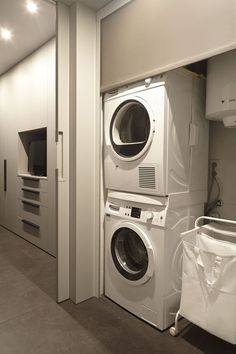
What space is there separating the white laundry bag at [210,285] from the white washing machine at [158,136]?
0.45 meters

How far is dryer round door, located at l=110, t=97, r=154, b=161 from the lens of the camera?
1854mm

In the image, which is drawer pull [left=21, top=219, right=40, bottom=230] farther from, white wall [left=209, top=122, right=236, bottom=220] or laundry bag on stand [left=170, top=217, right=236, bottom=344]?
white wall [left=209, top=122, right=236, bottom=220]

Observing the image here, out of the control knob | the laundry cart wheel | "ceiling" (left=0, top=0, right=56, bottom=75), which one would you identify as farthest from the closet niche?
the laundry cart wheel

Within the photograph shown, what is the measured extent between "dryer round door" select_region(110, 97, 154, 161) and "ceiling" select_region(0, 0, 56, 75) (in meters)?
1.17

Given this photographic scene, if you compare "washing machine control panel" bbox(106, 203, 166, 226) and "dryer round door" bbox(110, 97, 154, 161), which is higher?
"dryer round door" bbox(110, 97, 154, 161)

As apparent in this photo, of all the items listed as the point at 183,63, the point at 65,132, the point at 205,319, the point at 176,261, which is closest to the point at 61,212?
the point at 65,132

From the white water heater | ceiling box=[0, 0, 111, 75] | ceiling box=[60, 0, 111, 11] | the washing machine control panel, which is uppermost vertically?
ceiling box=[0, 0, 111, 75]

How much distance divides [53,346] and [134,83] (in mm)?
1916

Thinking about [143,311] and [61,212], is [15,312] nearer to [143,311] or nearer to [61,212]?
[61,212]

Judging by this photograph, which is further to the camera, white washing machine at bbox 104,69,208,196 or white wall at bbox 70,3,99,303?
white wall at bbox 70,3,99,303

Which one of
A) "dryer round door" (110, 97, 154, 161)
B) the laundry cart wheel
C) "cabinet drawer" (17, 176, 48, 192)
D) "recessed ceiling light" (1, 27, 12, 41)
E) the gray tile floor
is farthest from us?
"cabinet drawer" (17, 176, 48, 192)

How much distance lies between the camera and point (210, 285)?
1.50 metres

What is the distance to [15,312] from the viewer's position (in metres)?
1.96

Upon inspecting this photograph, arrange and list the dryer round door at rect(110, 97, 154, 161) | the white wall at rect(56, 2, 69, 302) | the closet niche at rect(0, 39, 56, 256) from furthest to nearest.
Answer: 1. the closet niche at rect(0, 39, 56, 256)
2. the white wall at rect(56, 2, 69, 302)
3. the dryer round door at rect(110, 97, 154, 161)
